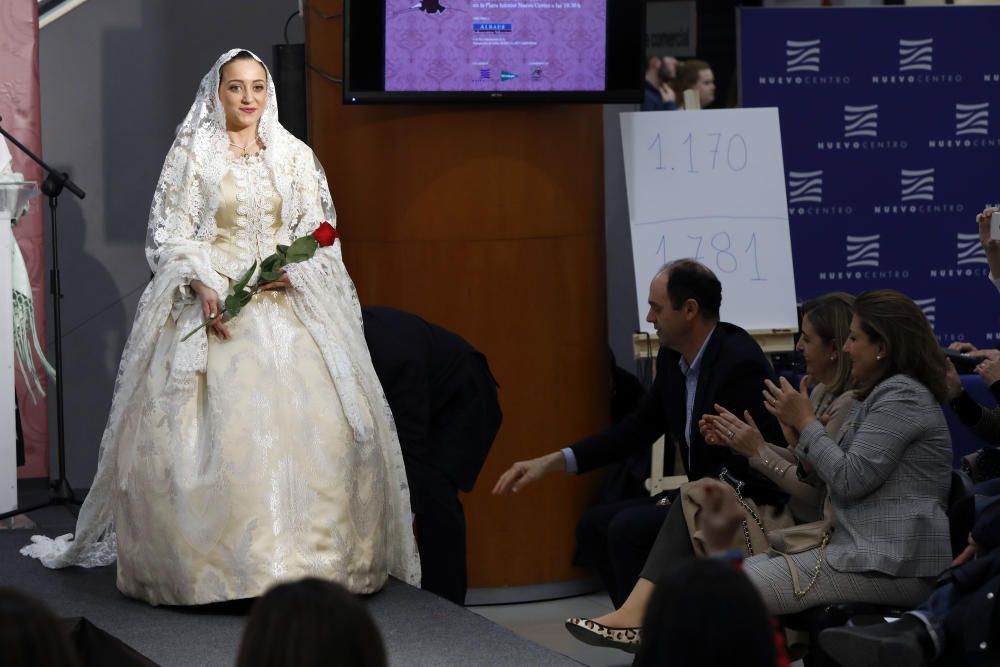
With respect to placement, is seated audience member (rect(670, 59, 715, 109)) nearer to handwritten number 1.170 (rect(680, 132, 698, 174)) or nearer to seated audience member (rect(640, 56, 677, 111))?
seated audience member (rect(640, 56, 677, 111))

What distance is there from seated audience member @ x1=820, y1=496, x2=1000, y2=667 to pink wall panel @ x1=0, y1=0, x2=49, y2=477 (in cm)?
359

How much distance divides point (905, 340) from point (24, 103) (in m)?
3.52

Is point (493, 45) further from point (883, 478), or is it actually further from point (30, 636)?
point (30, 636)

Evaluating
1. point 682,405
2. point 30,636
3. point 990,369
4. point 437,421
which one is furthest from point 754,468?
point 30,636

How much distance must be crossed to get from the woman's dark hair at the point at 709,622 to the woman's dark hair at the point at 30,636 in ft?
2.12

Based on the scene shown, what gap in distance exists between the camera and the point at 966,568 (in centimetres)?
335

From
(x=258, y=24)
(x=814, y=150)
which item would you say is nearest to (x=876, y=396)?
(x=814, y=150)

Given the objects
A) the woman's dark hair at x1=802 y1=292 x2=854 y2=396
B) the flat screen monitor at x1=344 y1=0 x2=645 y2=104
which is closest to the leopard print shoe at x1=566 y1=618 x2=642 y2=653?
the woman's dark hair at x1=802 y1=292 x2=854 y2=396

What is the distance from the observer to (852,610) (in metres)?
3.59

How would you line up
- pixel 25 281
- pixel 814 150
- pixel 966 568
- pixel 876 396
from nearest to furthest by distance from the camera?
pixel 966 568 → pixel 876 396 → pixel 25 281 → pixel 814 150

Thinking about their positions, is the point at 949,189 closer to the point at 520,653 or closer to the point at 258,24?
the point at 258,24

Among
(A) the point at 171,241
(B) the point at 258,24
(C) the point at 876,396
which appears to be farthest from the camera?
(B) the point at 258,24

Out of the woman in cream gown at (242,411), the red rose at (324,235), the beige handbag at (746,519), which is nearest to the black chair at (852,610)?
the beige handbag at (746,519)

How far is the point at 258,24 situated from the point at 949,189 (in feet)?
9.54
